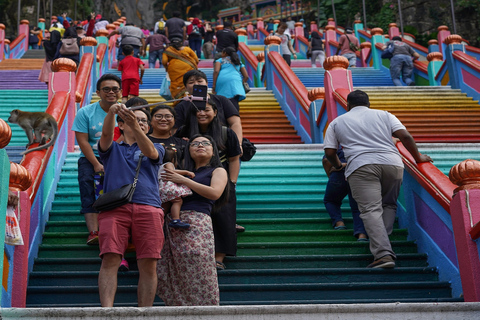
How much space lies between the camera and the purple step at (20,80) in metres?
12.8

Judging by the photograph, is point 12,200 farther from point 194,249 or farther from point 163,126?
point 163,126

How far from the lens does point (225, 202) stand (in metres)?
4.73

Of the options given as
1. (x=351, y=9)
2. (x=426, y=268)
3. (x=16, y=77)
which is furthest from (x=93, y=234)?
(x=351, y=9)

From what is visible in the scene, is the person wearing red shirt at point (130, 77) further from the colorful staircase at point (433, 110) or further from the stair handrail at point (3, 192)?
the stair handrail at point (3, 192)

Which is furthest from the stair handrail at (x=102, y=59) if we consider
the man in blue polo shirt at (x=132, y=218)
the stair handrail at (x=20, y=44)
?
the man in blue polo shirt at (x=132, y=218)

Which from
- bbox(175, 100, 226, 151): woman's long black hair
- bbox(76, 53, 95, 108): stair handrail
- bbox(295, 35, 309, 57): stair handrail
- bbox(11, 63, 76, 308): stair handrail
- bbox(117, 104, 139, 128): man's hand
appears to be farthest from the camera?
bbox(295, 35, 309, 57): stair handrail

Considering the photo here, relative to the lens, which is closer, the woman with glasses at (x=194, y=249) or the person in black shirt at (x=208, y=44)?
the woman with glasses at (x=194, y=249)

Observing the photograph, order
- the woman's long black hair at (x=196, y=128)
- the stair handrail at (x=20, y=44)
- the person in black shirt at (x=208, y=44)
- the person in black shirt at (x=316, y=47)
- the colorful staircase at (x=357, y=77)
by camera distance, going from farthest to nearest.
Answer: the person in black shirt at (x=208, y=44) < the stair handrail at (x=20, y=44) < the person in black shirt at (x=316, y=47) < the colorful staircase at (x=357, y=77) < the woman's long black hair at (x=196, y=128)

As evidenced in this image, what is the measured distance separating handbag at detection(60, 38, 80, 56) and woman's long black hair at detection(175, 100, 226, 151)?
26.0 ft

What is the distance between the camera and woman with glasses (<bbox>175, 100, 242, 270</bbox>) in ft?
16.2

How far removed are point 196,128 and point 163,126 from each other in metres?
0.31

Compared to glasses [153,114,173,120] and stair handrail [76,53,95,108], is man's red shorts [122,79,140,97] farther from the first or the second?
glasses [153,114,173,120]

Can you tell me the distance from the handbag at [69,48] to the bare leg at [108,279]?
30.5 feet

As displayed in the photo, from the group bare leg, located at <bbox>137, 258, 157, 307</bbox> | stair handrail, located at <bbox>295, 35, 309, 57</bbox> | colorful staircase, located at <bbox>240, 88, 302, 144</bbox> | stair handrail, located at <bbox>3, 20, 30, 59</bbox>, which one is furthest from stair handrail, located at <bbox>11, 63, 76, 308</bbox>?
stair handrail, located at <bbox>295, 35, 309, 57</bbox>
